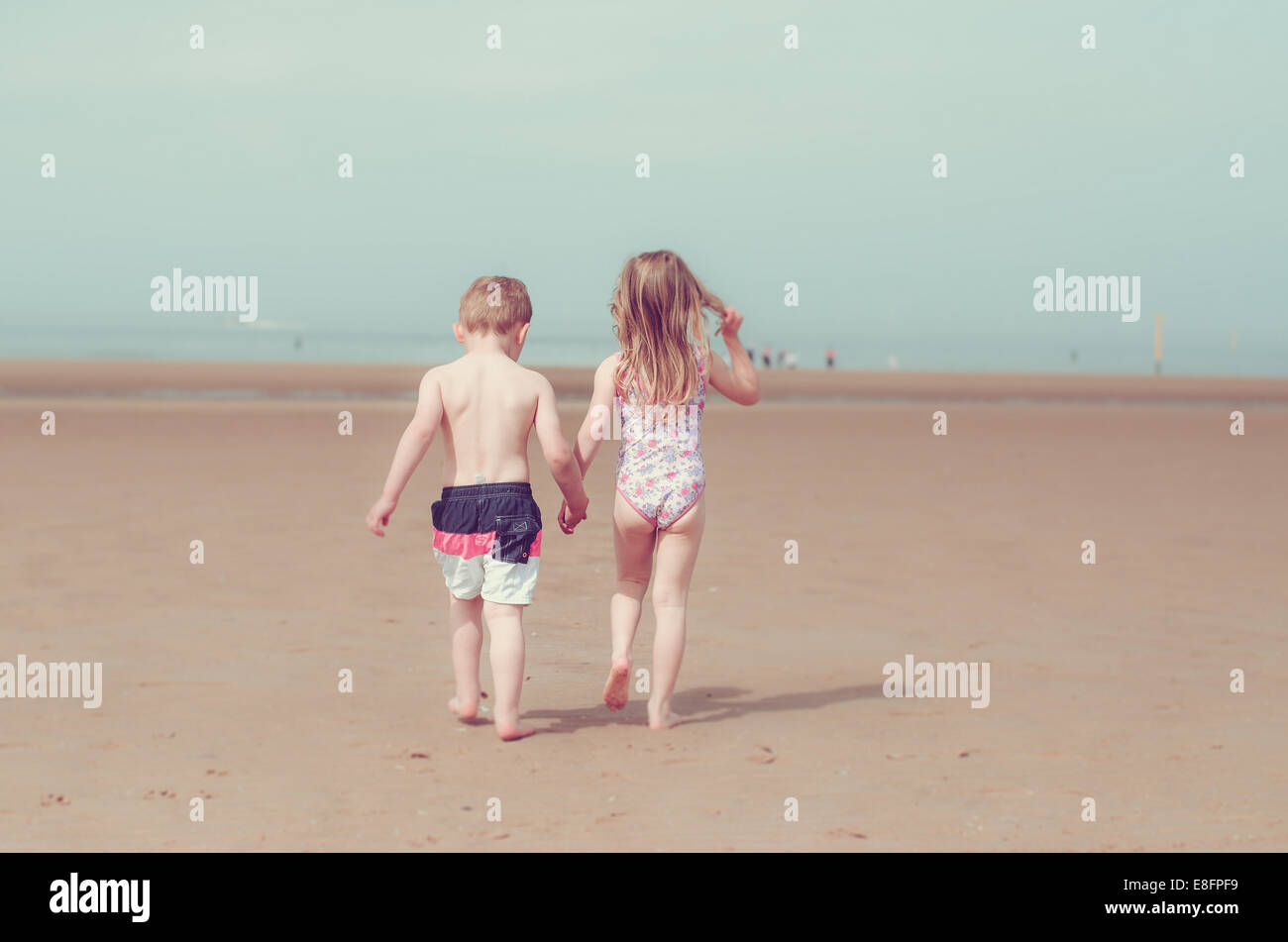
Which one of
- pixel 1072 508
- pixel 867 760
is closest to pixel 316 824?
pixel 867 760

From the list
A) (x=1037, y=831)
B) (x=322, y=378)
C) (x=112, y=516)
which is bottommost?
(x=1037, y=831)

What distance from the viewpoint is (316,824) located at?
4.59 metres

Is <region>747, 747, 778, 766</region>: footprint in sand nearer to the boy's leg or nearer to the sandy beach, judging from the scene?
the sandy beach

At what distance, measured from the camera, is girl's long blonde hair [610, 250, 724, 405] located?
5.73 metres

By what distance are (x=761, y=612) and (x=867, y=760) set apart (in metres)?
2.98

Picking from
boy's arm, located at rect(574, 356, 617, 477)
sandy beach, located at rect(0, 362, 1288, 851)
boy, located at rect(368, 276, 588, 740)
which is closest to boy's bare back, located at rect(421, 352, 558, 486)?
boy, located at rect(368, 276, 588, 740)

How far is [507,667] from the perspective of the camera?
5.62 metres

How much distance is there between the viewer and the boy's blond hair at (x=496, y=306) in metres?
5.72

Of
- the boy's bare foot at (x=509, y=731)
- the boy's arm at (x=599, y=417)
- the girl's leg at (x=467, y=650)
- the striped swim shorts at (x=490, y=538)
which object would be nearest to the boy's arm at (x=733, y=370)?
the boy's arm at (x=599, y=417)

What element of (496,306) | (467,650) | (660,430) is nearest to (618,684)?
(467,650)

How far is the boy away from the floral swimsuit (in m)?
0.25

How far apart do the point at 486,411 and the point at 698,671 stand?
6.86ft

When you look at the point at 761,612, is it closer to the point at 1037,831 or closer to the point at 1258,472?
the point at 1037,831

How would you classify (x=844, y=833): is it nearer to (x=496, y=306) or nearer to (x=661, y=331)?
(x=661, y=331)
